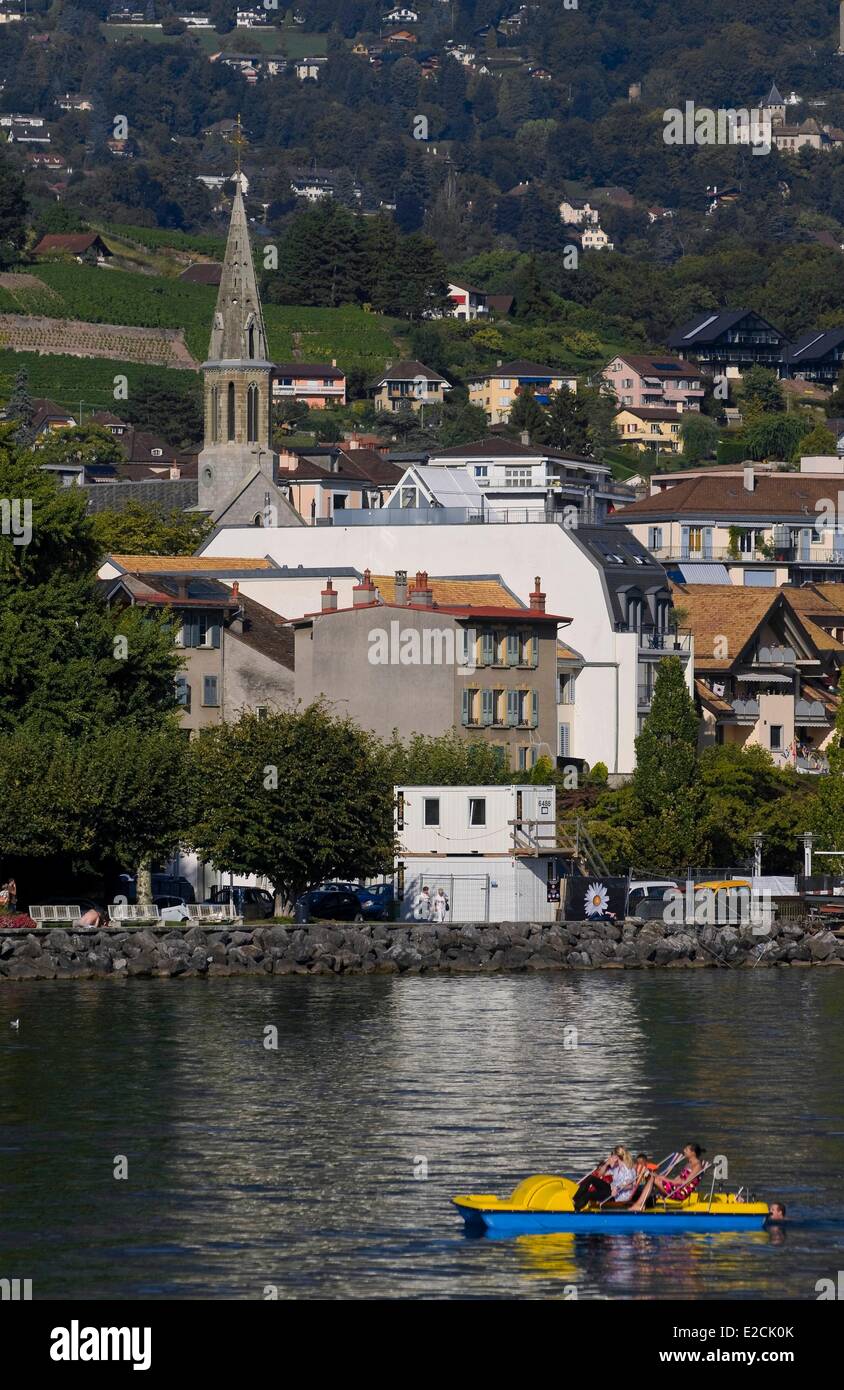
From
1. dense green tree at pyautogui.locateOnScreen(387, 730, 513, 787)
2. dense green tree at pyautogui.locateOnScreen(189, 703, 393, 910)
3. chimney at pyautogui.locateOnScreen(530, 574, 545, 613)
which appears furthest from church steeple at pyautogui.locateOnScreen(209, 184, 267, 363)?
dense green tree at pyautogui.locateOnScreen(189, 703, 393, 910)

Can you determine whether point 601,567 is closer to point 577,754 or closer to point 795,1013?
point 577,754

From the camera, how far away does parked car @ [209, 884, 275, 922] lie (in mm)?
91625

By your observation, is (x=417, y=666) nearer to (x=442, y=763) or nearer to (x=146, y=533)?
(x=442, y=763)

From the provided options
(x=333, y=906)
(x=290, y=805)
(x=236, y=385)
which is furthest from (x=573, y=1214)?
(x=236, y=385)

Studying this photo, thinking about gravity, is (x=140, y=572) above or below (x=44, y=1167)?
above

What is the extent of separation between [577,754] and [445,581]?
8.39 m

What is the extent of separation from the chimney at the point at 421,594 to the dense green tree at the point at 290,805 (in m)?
15.2

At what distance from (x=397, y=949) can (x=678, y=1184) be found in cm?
4125

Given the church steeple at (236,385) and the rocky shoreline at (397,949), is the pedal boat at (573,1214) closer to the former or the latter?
the rocky shoreline at (397,949)

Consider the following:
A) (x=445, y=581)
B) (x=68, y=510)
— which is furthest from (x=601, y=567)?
(x=68, y=510)

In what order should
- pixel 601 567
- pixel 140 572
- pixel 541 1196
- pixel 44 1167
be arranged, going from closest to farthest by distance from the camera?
pixel 541 1196 < pixel 44 1167 < pixel 140 572 < pixel 601 567

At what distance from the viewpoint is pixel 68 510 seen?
92688mm

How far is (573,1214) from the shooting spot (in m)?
42.9
